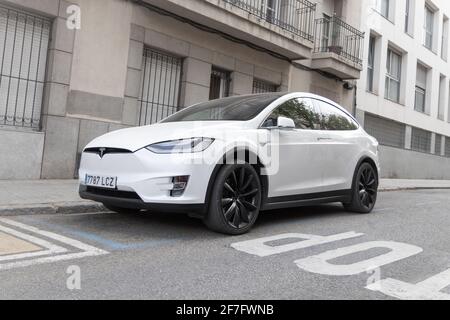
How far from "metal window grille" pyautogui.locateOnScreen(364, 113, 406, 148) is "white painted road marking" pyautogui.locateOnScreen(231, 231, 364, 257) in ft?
48.2

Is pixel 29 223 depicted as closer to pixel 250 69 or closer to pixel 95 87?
pixel 95 87

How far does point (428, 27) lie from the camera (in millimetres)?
24703

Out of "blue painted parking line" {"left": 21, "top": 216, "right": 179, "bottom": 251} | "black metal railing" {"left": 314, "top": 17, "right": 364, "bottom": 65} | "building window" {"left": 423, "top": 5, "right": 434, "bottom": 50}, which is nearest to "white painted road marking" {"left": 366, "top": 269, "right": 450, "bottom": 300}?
"blue painted parking line" {"left": 21, "top": 216, "right": 179, "bottom": 251}

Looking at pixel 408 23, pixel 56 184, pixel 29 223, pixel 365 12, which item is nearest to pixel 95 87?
pixel 56 184

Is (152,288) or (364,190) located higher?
(364,190)

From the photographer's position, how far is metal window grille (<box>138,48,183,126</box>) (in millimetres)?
10484

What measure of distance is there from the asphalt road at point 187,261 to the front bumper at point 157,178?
41 centimetres

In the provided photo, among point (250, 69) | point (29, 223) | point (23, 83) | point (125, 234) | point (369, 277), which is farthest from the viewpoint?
point (250, 69)

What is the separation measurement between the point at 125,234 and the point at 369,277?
8.12 ft

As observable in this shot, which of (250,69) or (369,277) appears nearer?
(369,277)

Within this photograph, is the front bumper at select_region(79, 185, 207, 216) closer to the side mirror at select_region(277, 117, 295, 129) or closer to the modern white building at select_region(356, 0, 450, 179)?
the side mirror at select_region(277, 117, 295, 129)

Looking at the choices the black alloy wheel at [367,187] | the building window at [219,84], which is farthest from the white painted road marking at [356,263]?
the building window at [219,84]

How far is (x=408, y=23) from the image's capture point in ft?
73.0

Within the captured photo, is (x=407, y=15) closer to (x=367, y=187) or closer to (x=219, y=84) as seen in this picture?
(x=219, y=84)
